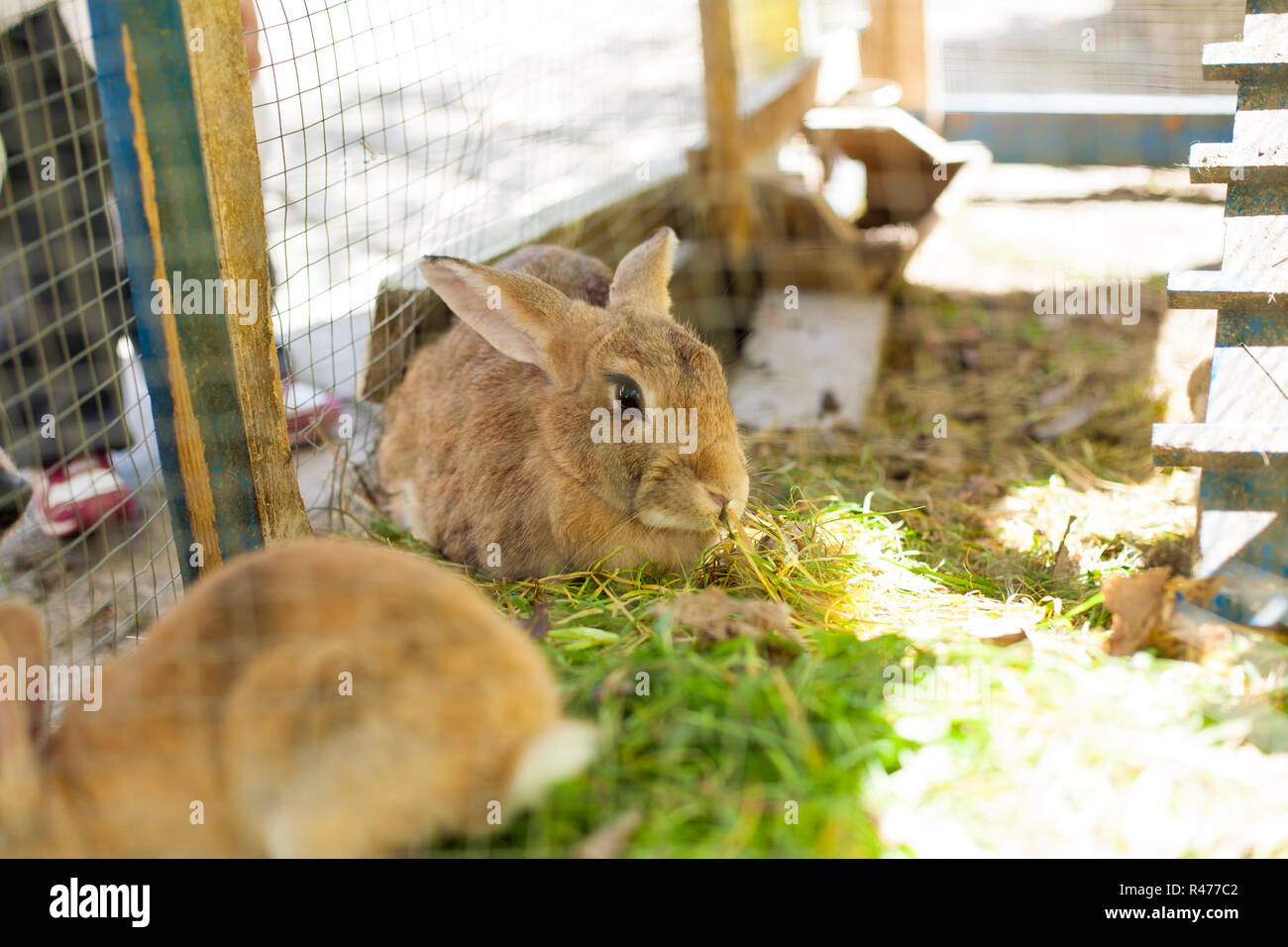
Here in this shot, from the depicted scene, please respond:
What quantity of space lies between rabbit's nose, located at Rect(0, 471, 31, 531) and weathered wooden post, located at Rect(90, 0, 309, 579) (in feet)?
2.32

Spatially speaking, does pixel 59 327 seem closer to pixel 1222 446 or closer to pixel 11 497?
pixel 11 497

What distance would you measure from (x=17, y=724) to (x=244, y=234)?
1405 millimetres

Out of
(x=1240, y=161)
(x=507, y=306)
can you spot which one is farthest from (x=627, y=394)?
(x=1240, y=161)

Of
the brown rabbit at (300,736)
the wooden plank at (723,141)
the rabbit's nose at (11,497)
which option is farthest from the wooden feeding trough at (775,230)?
the brown rabbit at (300,736)

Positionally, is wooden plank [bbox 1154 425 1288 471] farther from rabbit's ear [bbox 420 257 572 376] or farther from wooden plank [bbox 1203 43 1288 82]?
rabbit's ear [bbox 420 257 572 376]

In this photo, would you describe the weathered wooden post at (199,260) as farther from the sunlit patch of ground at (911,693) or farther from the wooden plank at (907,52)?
the wooden plank at (907,52)

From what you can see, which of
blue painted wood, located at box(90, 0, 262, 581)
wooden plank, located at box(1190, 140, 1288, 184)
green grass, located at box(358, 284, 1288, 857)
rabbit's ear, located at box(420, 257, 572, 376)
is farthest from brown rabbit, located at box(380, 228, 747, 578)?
wooden plank, located at box(1190, 140, 1288, 184)

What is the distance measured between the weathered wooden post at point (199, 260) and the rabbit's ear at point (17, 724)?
2.72 ft

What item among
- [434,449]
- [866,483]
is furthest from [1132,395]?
[434,449]

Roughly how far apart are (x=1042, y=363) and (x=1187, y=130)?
6.77 ft

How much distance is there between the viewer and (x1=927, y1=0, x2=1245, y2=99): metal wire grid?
6566 millimetres

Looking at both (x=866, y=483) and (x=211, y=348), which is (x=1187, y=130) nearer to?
(x=866, y=483)
